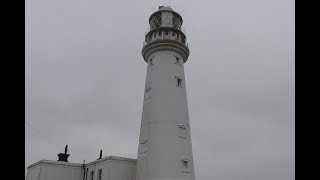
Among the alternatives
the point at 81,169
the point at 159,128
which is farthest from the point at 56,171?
the point at 159,128

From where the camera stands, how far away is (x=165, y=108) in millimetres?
22000

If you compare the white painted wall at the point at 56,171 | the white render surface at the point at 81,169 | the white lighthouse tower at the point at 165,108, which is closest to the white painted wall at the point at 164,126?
the white lighthouse tower at the point at 165,108

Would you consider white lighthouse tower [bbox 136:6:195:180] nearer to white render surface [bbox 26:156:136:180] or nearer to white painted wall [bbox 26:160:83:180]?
white render surface [bbox 26:156:136:180]

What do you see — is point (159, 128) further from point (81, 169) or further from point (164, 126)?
point (81, 169)

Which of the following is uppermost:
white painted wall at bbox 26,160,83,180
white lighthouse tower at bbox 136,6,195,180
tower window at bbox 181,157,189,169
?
white lighthouse tower at bbox 136,6,195,180

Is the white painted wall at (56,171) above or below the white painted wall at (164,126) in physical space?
below

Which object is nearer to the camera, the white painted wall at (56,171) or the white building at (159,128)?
the white building at (159,128)

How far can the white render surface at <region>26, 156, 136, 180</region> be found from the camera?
74.9 ft

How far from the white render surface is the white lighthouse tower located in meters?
1.50

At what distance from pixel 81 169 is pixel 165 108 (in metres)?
9.69

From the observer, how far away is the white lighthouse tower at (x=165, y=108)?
2072cm

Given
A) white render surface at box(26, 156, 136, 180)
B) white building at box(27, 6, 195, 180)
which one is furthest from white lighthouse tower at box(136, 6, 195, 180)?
white render surface at box(26, 156, 136, 180)

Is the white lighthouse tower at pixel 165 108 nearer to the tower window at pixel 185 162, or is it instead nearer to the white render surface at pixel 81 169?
the tower window at pixel 185 162
